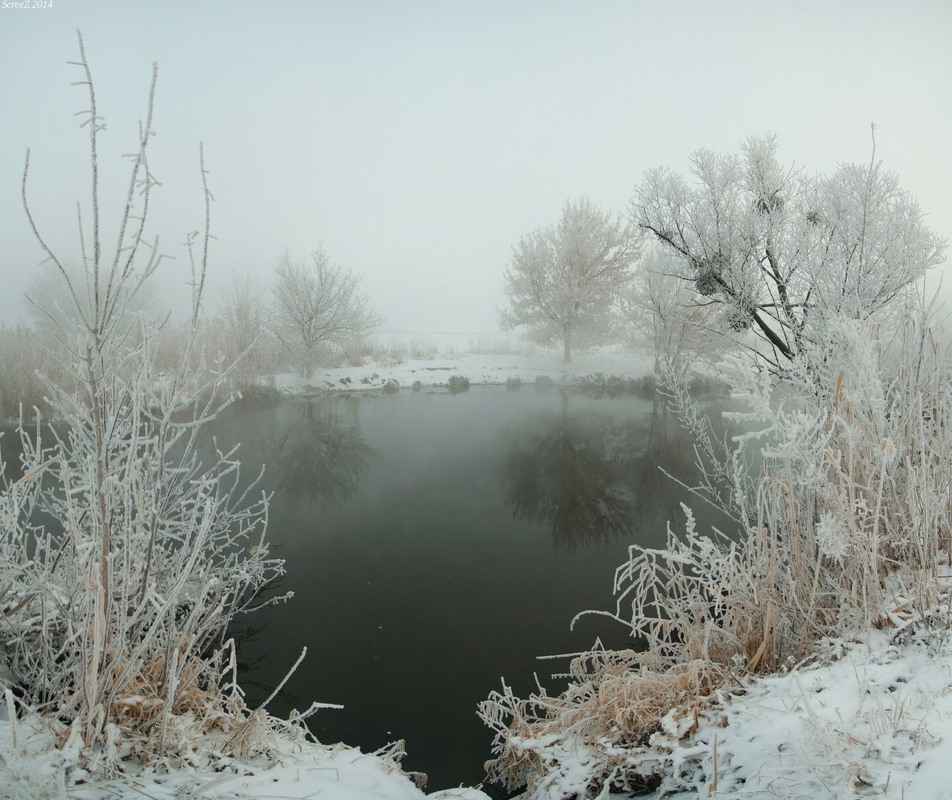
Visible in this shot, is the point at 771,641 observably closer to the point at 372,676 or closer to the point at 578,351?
the point at 372,676

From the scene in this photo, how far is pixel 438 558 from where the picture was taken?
6102 millimetres

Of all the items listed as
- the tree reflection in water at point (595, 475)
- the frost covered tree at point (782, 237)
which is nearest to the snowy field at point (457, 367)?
the tree reflection in water at point (595, 475)

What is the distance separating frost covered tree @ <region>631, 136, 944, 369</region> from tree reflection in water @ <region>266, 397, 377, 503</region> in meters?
7.09

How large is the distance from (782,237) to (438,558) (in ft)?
24.5

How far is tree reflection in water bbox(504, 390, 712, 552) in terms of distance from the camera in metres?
7.18

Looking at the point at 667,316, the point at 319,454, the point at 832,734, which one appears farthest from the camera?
the point at 667,316

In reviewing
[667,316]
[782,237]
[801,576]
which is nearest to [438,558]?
[801,576]

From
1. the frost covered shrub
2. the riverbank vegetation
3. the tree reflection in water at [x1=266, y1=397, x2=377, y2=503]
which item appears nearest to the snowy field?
the frost covered shrub

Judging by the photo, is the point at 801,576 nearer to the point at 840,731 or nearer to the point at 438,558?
the point at 840,731

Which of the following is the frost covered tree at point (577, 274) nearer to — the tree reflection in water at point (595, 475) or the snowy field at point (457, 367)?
the snowy field at point (457, 367)

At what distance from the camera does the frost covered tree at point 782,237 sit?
291 inches

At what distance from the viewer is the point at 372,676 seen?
4.06 meters

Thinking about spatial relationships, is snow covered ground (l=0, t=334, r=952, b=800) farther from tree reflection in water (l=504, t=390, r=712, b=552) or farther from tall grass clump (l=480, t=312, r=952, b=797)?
tree reflection in water (l=504, t=390, r=712, b=552)

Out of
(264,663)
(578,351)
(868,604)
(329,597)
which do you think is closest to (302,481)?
(329,597)
